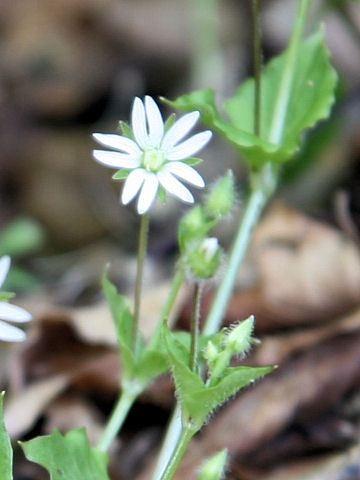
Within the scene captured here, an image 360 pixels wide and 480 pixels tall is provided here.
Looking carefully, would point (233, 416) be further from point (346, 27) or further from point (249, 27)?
point (249, 27)

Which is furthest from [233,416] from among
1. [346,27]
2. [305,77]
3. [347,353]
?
[346,27]

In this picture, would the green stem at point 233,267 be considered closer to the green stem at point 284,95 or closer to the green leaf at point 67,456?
the green stem at point 284,95

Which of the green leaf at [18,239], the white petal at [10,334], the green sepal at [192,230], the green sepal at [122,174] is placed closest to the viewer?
the white petal at [10,334]

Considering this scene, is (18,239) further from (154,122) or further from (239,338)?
(239,338)

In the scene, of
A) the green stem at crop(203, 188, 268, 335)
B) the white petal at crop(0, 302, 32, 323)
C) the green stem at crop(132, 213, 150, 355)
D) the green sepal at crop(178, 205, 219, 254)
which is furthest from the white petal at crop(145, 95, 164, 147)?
the green stem at crop(203, 188, 268, 335)

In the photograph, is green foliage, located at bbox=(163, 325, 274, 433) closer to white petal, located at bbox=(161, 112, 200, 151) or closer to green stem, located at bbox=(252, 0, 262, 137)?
white petal, located at bbox=(161, 112, 200, 151)

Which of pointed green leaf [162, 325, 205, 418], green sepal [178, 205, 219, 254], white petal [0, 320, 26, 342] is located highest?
white petal [0, 320, 26, 342]

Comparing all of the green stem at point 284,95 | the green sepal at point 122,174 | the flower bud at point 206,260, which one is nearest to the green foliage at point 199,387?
the flower bud at point 206,260
